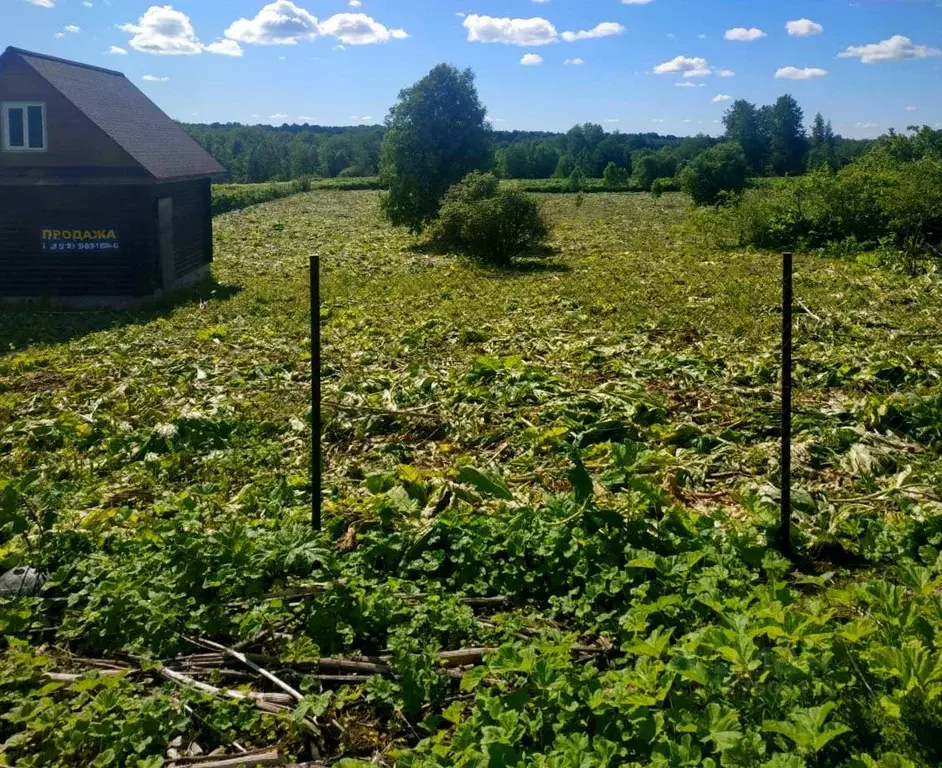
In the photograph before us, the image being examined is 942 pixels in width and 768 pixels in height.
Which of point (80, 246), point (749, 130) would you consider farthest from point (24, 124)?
point (749, 130)

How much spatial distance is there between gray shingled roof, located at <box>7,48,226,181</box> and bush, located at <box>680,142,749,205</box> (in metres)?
32.2

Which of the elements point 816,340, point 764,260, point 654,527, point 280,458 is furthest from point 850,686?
point 764,260

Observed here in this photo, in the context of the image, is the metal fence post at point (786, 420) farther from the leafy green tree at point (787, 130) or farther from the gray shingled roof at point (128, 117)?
the leafy green tree at point (787, 130)

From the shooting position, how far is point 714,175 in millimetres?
47875

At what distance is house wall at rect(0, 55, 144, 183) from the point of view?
56.0 ft

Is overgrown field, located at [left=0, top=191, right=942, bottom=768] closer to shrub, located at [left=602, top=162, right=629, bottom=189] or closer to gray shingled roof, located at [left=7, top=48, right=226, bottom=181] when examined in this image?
gray shingled roof, located at [left=7, top=48, right=226, bottom=181]

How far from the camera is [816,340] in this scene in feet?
38.0

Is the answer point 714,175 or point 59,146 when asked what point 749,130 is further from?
point 59,146

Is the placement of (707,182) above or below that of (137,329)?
above

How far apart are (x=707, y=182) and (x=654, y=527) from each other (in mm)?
45601

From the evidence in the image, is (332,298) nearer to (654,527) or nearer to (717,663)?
(654,527)

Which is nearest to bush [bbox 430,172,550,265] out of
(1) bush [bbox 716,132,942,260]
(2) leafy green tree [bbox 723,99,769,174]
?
(1) bush [bbox 716,132,942,260]

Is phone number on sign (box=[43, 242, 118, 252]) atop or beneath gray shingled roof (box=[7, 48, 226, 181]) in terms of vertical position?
beneath

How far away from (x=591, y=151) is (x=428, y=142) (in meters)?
86.1
